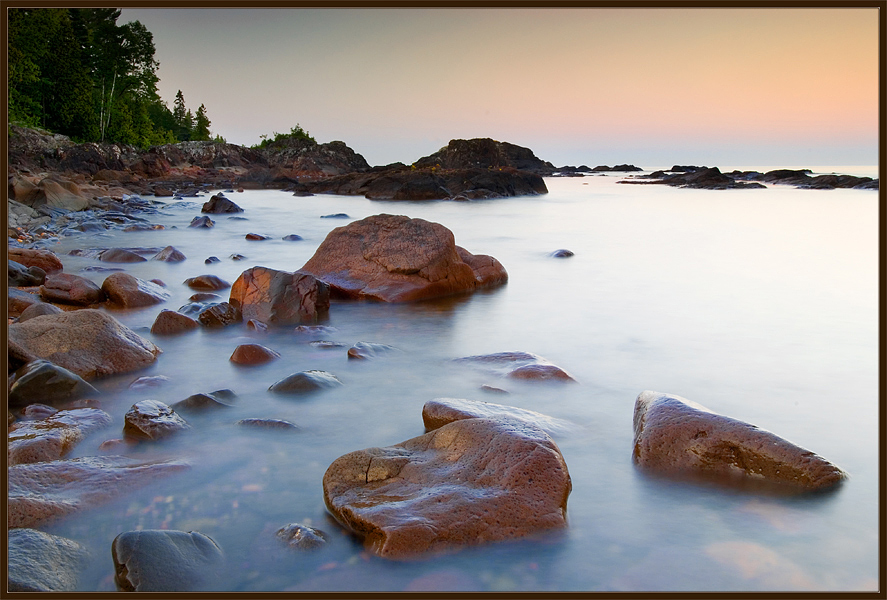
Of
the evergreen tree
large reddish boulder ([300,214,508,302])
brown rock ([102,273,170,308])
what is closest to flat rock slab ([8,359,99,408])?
brown rock ([102,273,170,308])

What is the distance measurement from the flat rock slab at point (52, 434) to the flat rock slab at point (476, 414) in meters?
1.99

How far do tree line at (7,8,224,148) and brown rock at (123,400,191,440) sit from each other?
1679 inches

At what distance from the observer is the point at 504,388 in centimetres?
461

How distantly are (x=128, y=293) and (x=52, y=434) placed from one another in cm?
385

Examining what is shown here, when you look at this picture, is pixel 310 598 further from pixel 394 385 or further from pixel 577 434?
pixel 394 385

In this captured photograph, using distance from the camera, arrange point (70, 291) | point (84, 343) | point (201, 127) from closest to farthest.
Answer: point (84, 343) < point (70, 291) < point (201, 127)

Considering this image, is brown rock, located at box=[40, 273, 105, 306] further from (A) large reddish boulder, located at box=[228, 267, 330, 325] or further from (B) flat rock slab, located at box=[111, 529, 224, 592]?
(B) flat rock slab, located at box=[111, 529, 224, 592]

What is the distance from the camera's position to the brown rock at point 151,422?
3.63 m

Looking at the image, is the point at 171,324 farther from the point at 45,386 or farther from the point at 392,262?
the point at 392,262

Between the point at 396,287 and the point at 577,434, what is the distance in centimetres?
433

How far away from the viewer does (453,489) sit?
111 inches

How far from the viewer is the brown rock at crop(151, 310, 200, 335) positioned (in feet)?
19.4

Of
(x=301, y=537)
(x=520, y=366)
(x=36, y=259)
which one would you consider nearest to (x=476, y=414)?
(x=301, y=537)

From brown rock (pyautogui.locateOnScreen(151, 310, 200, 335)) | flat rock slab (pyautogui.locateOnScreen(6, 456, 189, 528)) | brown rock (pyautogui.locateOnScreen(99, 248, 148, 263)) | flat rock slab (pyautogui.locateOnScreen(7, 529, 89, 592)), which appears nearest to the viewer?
flat rock slab (pyautogui.locateOnScreen(7, 529, 89, 592))
